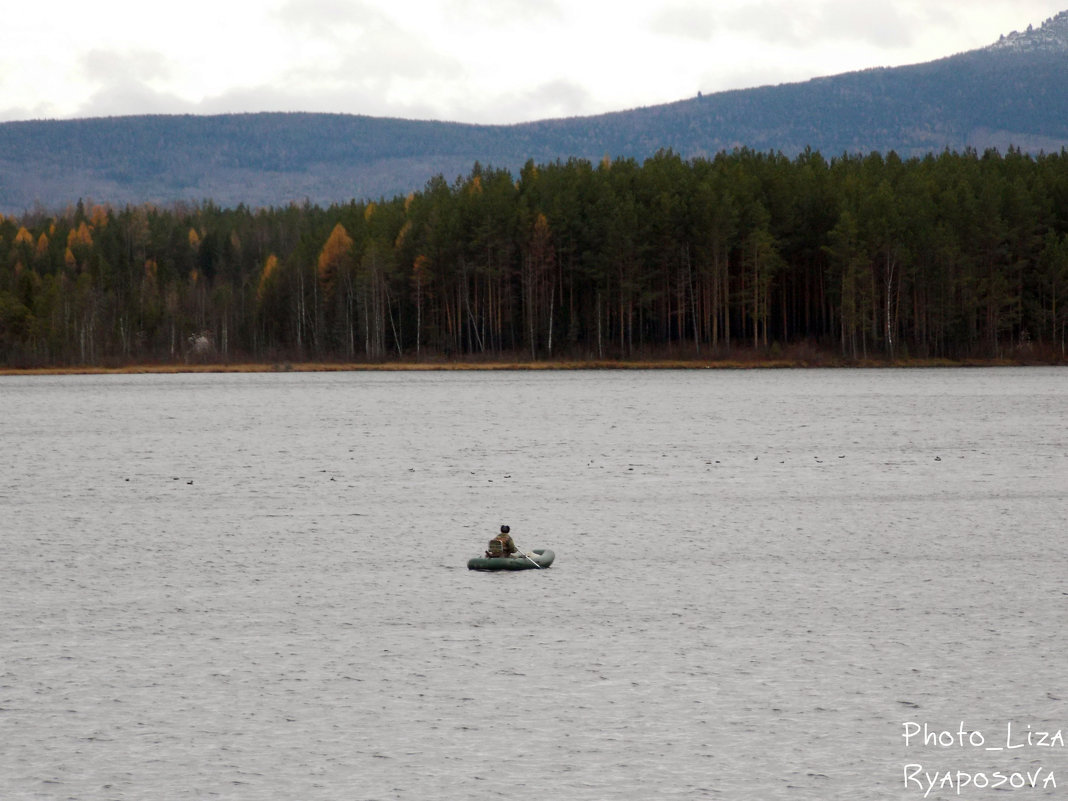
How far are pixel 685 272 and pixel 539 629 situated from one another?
96323mm

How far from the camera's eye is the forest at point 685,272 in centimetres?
10888

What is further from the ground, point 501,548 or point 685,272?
point 685,272

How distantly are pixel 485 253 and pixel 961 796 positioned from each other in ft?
355

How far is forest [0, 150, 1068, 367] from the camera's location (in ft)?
357

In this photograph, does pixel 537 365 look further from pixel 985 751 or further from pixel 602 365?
pixel 985 751

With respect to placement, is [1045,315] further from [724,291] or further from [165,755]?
[165,755]

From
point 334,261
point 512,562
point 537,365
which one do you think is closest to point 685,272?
point 537,365

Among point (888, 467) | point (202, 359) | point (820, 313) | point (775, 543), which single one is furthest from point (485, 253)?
point (775, 543)

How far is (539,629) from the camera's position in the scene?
1720 cm

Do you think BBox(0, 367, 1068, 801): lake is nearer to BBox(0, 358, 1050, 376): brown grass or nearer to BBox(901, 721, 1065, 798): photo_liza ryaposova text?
BBox(901, 721, 1065, 798): photo_liza ryaposova text

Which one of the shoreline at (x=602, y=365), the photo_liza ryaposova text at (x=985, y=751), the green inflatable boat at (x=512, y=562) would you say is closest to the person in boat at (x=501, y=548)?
the green inflatable boat at (x=512, y=562)

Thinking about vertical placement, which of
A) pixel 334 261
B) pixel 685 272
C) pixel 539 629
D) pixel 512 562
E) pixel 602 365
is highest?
pixel 334 261

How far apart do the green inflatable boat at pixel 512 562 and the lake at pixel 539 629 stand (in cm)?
23

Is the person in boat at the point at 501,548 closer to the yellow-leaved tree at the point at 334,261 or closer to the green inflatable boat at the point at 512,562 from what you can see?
the green inflatable boat at the point at 512,562
